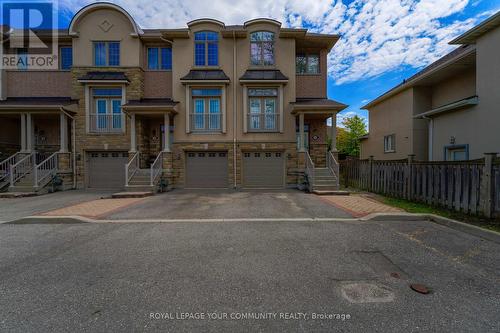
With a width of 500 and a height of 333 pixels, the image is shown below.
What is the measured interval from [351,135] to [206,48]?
21.0 m

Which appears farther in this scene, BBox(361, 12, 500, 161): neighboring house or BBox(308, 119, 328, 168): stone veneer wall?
BBox(308, 119, 328, 168): stone veneer wall

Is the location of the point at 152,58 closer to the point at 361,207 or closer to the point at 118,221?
the point at 118,221

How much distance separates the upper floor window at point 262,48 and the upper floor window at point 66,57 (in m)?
11.4

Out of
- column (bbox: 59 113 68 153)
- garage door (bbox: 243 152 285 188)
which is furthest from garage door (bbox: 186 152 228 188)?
column (bbox: 59 113 68 153)

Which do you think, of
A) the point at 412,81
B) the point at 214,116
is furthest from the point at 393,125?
the point at 214,116

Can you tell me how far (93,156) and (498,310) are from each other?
54.2 feet

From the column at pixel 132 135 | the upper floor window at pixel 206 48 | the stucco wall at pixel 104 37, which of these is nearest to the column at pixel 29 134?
the stucco wall at pixel 104 37

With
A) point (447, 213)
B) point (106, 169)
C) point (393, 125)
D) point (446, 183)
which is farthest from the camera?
point (393, 125)

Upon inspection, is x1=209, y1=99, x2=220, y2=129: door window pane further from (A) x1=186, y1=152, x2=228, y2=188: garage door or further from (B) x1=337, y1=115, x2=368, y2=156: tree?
(B) x1=337, y1=115, x2=368, y2=156: tree

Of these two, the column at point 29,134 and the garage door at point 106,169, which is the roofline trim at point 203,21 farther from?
the column at point 29,134

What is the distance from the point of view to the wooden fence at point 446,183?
5.70 metres

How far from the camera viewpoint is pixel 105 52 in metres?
13.5

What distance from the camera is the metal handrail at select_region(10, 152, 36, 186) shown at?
1109 cm

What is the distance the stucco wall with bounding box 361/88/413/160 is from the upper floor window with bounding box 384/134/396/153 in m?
0.23
